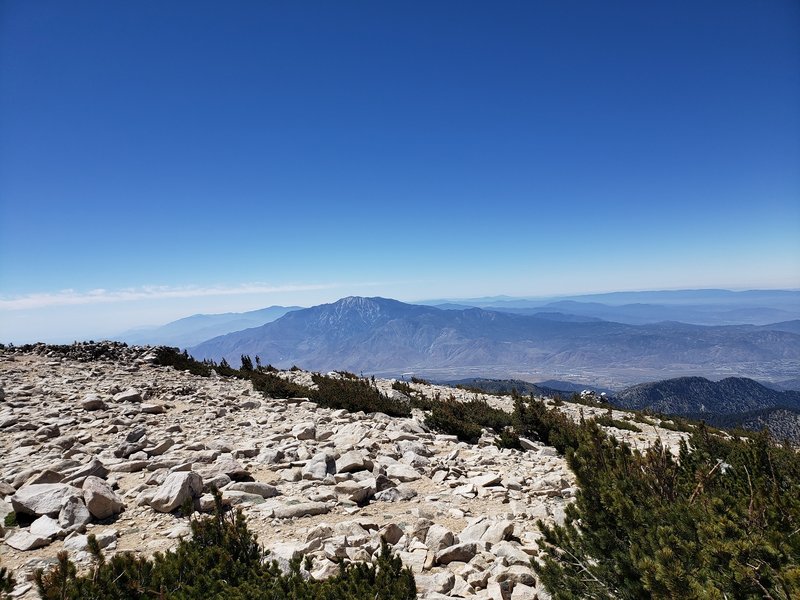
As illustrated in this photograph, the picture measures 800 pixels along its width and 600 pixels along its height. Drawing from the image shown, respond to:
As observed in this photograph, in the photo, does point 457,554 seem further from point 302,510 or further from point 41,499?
point 41,499

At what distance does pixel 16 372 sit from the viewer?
14.5m

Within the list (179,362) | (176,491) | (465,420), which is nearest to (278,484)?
(176,491)

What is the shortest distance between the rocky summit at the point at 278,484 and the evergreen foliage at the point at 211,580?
15.5 inches

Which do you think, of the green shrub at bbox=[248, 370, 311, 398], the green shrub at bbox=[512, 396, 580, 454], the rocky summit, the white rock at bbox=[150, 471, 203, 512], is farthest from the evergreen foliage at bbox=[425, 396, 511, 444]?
the white rock at bbox=[150, 471, 203, 512]

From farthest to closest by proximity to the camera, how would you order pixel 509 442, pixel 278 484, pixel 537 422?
1. pixel 537 422
2. pixel 509 442
3. pixel 278 484

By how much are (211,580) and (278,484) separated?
3331 mm

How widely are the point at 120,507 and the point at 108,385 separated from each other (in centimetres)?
988

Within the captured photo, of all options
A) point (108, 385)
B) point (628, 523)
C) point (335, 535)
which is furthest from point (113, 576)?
point (108, 385)

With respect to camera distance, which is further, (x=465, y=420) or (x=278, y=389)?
(x=278, y=389)

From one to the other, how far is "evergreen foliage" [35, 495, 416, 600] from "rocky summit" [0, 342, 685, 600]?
1.29 feet

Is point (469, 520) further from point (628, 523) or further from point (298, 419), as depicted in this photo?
point (298, 419)

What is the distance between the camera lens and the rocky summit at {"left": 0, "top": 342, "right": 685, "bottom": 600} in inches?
178

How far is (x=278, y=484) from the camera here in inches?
264

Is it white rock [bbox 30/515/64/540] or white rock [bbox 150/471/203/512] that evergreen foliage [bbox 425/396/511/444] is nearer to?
white rock [bbox 150/471/203/512]
